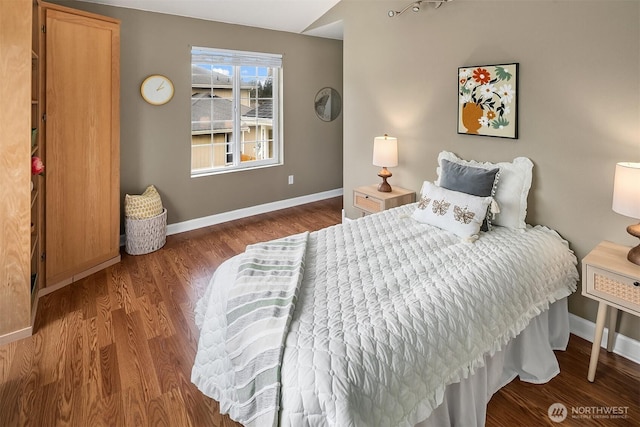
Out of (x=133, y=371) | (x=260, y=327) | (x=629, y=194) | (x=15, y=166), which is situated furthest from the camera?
(x=15, y=166)

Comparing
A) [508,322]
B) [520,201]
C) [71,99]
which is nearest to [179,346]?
[508,322]

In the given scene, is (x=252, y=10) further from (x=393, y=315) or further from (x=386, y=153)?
→ (x=393, y=315)

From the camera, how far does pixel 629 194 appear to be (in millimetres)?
1948

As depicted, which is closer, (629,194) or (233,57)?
(629,194)

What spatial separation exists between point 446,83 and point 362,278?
6.80ft

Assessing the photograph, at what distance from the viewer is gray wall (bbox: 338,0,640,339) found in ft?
7.34

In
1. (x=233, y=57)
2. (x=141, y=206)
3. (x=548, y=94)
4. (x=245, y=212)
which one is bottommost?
(x=245, y=212)

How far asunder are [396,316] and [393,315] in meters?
0.01

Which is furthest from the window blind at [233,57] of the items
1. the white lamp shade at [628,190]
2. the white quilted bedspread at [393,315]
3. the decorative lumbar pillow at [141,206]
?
the white lamp shade at [628,190]

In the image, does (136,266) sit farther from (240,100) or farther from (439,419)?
(439,419)

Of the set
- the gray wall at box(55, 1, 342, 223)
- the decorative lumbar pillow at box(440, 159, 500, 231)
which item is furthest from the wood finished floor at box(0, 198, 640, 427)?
the gray wall at box(55, 1, 342, 223)

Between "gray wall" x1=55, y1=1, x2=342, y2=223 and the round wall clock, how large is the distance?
59 mm

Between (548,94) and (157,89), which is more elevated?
(157,89)

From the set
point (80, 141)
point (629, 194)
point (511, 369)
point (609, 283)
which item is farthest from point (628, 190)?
point (80, 141)
